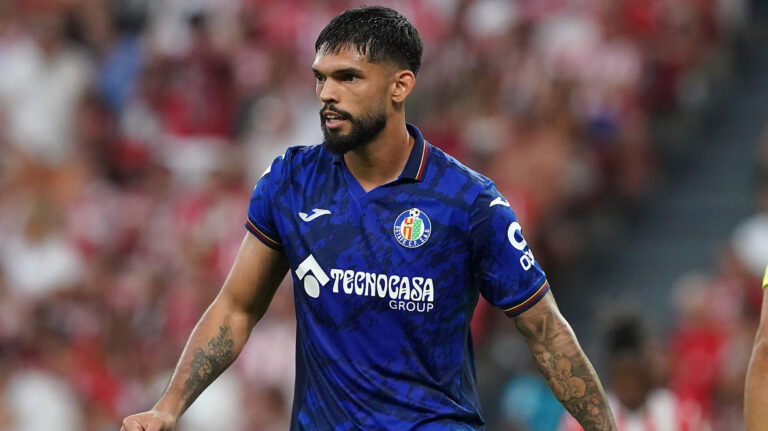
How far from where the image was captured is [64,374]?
9953mm

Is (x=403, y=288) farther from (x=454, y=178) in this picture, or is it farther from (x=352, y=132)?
(x=352, y=132)

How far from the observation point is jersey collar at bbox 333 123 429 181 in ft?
15.8

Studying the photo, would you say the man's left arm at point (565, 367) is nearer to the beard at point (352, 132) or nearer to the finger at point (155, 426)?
the beard at point (352, 132)

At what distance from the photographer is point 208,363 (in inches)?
192

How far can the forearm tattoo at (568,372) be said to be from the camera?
4.71m

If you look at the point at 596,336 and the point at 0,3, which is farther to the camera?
the point at 0,3

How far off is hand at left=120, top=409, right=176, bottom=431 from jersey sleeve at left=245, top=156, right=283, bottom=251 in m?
0.70

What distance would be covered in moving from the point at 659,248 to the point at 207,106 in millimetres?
4051

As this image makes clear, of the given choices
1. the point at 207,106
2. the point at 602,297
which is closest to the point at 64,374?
the point at 207,106

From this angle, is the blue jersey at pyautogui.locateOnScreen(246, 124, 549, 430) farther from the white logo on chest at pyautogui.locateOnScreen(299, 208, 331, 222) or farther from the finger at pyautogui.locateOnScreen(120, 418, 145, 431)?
the finger at pyautogui.locateOnScreen(120, 418, 145, 431)

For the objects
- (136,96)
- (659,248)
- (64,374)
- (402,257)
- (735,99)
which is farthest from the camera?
(136,96)

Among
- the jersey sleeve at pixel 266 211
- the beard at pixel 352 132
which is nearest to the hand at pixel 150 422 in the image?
the jersey sleeve at pixel 266 211

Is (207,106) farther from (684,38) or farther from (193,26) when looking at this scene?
(684,38)

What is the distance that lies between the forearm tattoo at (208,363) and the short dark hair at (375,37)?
1075mm
